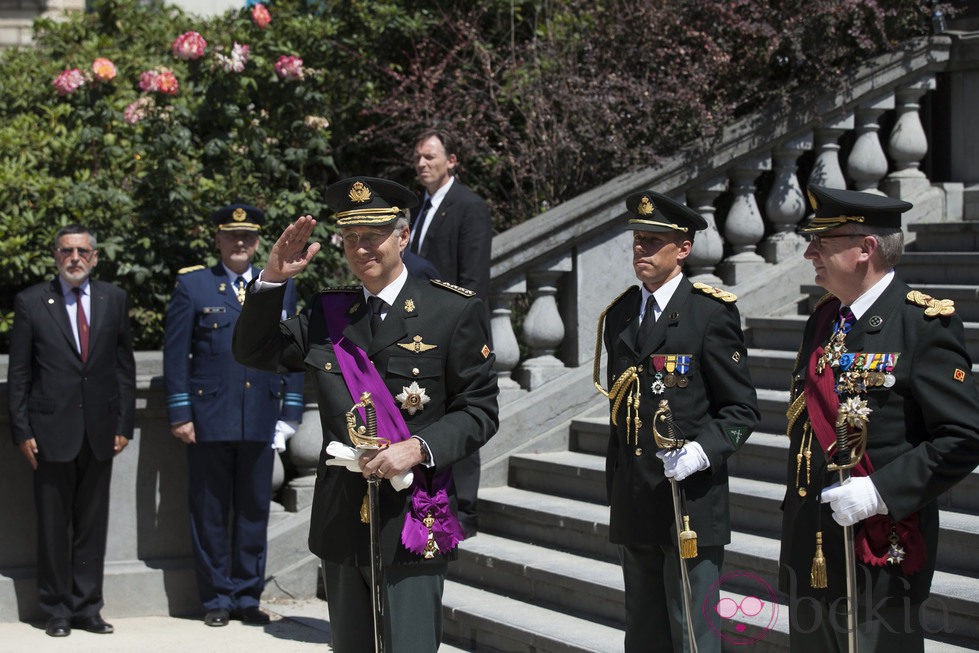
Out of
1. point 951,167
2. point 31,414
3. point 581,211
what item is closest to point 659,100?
point 581,211

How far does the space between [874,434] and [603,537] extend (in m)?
2.73

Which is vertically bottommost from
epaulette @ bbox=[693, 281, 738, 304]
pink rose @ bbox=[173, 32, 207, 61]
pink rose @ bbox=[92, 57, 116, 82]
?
epaulette @ bbox=[693, 281, 738, 304]

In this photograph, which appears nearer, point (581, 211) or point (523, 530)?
point (523, 530)

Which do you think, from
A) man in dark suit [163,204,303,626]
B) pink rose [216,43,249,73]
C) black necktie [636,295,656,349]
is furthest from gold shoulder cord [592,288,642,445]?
pink rose [216,43,249,73]

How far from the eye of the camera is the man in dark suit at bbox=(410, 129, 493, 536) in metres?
7.15

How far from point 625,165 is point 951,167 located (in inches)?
79.0

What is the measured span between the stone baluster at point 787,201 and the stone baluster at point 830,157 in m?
0.10

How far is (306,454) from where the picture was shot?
25.5 ft

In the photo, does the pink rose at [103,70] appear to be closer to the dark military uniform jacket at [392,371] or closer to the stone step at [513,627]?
the stone step at [513,627]

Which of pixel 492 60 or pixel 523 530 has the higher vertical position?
pixel 492 60

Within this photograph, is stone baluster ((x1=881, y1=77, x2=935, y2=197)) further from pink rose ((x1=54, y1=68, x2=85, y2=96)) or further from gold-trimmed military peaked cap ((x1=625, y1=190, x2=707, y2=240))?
pink rose ((x1=54, y1=68, x2=85, y2=96))

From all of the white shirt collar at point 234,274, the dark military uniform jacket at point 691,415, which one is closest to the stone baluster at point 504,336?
the white shirt collar at point 234,274

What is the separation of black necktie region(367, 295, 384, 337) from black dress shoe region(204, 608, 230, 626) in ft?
10.8

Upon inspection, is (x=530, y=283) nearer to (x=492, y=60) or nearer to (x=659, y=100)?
(x=659, y=100)
